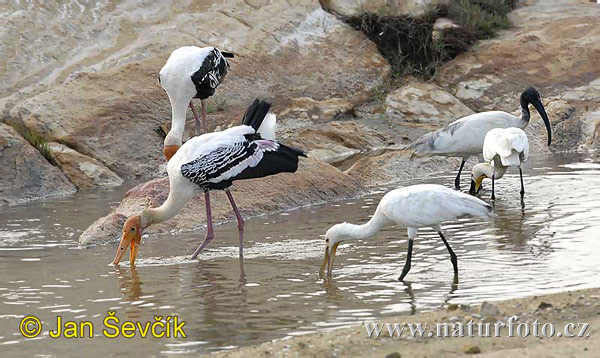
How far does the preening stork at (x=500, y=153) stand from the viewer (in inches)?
476

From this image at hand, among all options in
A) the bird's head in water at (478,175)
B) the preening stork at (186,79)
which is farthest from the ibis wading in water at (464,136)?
the preening stork at (186,79)

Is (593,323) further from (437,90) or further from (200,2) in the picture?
(200,2)

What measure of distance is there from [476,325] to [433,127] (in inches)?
455

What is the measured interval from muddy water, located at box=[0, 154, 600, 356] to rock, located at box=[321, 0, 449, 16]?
9478mm

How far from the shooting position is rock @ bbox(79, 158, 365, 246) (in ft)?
35.7

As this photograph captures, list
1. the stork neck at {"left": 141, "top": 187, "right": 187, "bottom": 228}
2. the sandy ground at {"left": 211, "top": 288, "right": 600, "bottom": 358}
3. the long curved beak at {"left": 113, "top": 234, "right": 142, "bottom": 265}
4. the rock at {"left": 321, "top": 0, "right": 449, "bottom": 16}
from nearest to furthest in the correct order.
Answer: the sandy ground at {"left": 211, "top": 288, "right": 600, "bottom": 358} < the long curved beak at {"left": 113, "top": 234, "right": 142, "bottom": 265} < the stork neck at {"left": 141, "top": 187, "right": 187, "bottom": 228} < the rock at {"left": 321, "top": 0, "right": 449, "bottom": 16}

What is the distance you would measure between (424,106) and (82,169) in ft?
19.4

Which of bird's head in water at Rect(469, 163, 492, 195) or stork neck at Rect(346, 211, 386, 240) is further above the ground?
stork neck at Rect(346, 211, 386, 240)

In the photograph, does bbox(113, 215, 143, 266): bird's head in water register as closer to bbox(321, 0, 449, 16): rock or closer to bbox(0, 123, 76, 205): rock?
bbox(0, 123, 76, 205): rock

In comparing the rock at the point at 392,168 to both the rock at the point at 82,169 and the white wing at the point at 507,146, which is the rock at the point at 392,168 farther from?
the rock at the point at 82,169

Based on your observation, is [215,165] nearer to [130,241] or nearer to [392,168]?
[130,241]

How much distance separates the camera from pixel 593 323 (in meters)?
6.09

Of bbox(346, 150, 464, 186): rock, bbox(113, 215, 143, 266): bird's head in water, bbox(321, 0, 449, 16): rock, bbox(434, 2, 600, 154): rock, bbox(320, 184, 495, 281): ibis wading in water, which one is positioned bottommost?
bbox(346, 150, 464, 186): rock

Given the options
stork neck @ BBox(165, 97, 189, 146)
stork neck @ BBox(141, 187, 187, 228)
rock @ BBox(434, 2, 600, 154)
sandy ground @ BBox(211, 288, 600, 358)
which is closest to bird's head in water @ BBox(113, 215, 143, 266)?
stork neck @ BBox(141, 187, 187, 228)
